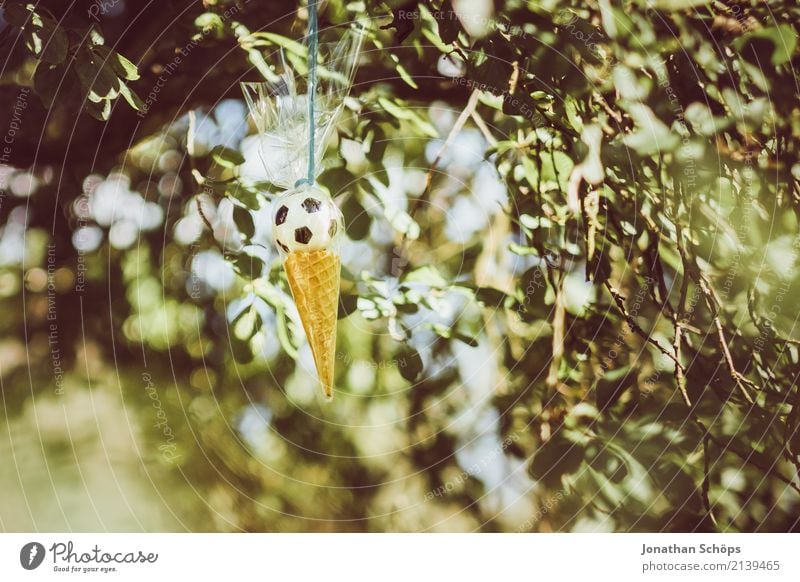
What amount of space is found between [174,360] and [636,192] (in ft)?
2.19

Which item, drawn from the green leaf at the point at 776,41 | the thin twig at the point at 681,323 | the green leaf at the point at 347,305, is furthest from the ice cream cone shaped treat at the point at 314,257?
the green leaf at the point at 776,41

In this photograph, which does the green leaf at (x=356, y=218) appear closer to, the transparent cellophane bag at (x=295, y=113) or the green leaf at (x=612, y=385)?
the transparent cellophane bag at (x=295, y=113)

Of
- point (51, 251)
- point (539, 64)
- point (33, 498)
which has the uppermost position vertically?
point (539, 64)

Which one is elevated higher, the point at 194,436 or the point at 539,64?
the point at 539,64

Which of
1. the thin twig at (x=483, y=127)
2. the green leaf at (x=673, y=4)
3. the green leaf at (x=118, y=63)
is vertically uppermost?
the green leaf at (x=673, y=4)

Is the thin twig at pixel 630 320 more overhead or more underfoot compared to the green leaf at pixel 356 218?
more underfoot

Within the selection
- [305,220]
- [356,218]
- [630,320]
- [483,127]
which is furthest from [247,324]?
[630,320]

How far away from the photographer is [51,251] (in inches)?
39.9

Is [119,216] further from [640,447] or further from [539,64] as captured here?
[640,447]

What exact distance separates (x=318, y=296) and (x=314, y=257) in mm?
51

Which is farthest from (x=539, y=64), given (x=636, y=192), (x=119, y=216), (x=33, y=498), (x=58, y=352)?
(x=33, y=498)

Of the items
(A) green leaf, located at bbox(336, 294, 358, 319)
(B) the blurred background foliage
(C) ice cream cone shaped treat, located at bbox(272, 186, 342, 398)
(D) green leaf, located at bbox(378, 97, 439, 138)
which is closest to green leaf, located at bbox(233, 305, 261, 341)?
(B) the blurred background foliage
